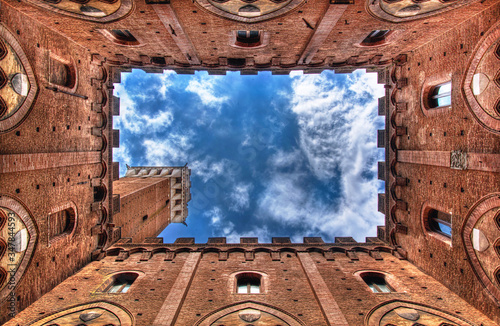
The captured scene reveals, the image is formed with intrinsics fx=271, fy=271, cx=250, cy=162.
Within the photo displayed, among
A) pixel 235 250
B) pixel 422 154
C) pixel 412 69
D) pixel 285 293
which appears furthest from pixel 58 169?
pixel 412 69

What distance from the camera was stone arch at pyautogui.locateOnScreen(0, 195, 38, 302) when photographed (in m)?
10.1

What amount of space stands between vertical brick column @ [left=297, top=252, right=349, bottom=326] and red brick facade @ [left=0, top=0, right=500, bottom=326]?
0.27 feet

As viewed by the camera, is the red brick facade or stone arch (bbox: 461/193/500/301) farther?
the red brick facade

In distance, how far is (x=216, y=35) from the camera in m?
14.3

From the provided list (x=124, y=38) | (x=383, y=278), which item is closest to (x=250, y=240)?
(x=383, y=278)

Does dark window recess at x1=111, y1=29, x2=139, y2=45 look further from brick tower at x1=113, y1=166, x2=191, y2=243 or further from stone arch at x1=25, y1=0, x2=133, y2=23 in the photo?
brick tower at x1=113, y1=166, x2=191, y2=243

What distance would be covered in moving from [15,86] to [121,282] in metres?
10.2

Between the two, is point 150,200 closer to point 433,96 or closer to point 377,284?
point 377,284

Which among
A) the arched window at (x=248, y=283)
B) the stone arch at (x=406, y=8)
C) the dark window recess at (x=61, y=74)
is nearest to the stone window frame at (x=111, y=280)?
the arched window at (x=248, y=283)

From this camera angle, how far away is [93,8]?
465 inches

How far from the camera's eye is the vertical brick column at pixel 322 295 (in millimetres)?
10627

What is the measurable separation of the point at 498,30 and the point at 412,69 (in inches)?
238

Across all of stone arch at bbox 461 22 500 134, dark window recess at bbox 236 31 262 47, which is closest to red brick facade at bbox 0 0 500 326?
stone arch at bbox 461 22 500 134

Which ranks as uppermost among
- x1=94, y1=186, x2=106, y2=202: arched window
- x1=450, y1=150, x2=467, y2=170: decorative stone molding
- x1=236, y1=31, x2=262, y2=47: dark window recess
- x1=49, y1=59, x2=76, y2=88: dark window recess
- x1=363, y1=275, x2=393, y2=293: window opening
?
x1=236, y1=31, x2=262, y2=47: dark window recess
